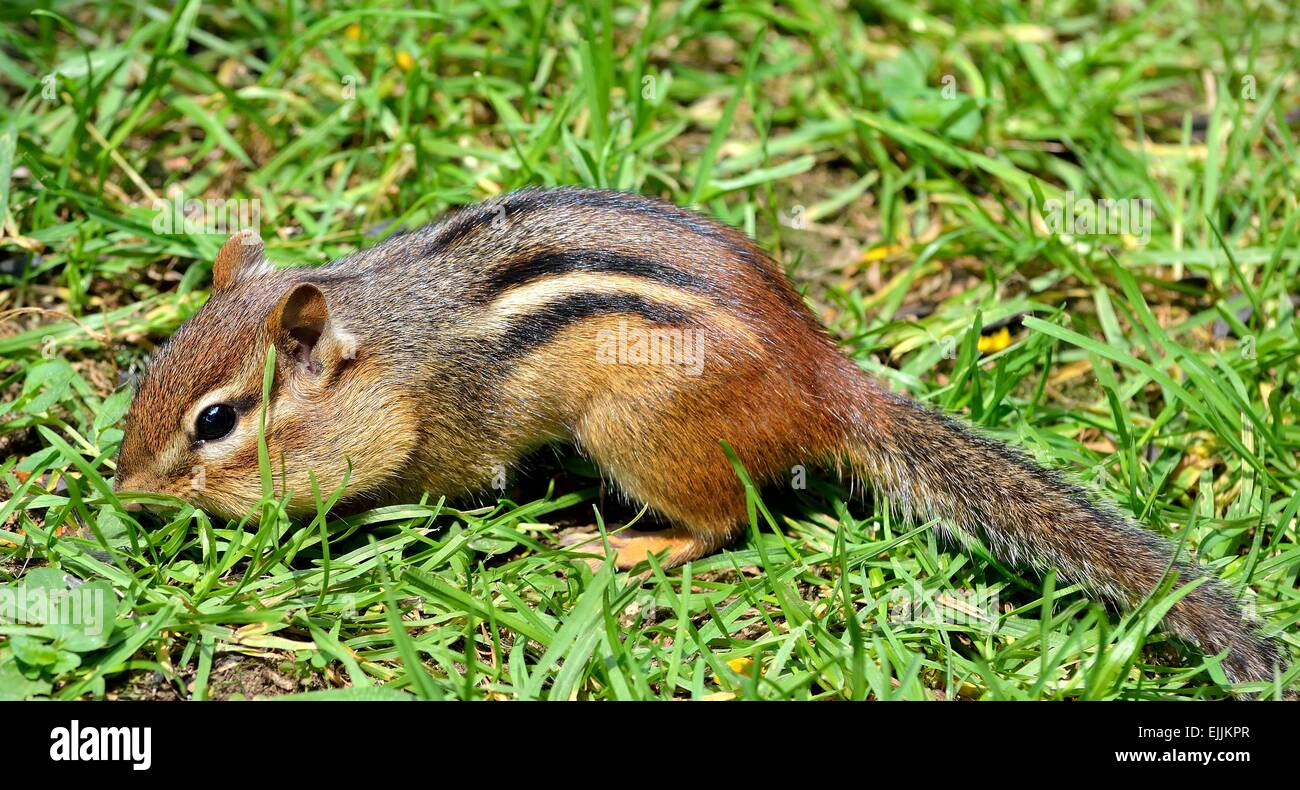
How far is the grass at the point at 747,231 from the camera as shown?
12.5ft

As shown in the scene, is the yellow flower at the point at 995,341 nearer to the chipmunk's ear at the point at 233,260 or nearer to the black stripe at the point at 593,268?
the black stripe at the point at 593,268

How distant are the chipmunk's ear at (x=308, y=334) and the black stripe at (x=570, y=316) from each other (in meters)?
0.58

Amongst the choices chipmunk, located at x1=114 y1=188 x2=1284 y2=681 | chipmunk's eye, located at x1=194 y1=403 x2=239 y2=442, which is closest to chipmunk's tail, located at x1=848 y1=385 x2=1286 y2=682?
chipmunk, located at x1=114 y1=188 x2=1284 y2=681

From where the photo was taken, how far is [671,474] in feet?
13.8

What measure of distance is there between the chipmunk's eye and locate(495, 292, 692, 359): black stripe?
0.96m

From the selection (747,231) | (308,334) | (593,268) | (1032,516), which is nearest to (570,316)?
(593,268)

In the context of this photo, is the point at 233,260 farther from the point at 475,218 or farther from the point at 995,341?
the point at 995,341

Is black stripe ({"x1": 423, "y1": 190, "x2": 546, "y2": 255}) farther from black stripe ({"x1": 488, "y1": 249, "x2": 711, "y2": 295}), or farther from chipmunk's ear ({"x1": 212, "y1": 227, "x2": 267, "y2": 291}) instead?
chipmunk's ear ({"x1": 212, "y1": 227, "x2": 267, "y2": 291})

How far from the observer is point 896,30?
6.65 meters

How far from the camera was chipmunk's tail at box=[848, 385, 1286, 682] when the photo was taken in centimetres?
379

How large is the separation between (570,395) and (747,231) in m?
1.66
